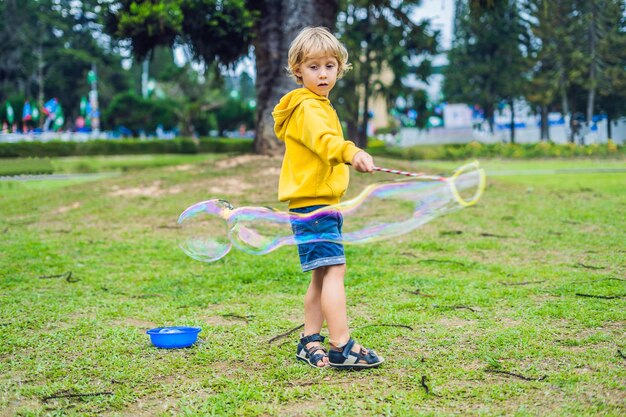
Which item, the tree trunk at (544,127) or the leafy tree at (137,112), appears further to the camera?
the leafy tree at (137,112)

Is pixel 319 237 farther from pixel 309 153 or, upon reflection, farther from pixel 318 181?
pixel 309 153

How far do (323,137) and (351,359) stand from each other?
108cm

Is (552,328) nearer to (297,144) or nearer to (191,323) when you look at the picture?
(297,144)

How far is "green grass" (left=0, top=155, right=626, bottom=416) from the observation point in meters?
3.23

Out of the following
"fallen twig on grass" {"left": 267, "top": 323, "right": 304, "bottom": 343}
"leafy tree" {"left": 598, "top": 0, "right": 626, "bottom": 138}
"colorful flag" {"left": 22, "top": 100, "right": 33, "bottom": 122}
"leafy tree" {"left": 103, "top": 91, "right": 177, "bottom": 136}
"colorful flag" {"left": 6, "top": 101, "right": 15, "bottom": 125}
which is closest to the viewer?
"fallen twig on grass" {"left": 267, "top": 323, "right": 304, "bottom": 343}

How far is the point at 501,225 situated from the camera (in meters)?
8.77

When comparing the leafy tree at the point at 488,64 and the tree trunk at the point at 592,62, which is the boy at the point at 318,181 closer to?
the tree trunk at the point at 592,62

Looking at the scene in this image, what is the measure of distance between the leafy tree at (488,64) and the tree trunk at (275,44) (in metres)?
32.4

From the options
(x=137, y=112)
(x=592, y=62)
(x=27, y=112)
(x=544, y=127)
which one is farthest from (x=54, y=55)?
(x=592, y=62)

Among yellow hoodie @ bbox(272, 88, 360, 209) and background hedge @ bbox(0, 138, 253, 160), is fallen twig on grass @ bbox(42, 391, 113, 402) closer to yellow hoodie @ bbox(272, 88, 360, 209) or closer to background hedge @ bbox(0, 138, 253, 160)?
yellow hoodie @ bbox(272, 88, 360, 209)

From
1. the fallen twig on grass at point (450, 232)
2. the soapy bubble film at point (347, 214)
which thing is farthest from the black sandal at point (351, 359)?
the fallen twig on grass at point (450, 232)

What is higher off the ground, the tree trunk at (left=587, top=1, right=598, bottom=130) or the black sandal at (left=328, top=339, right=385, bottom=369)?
the tree trunk at (left=587, top=1, right=598, bottom=130)

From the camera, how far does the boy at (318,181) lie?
11.7 feet

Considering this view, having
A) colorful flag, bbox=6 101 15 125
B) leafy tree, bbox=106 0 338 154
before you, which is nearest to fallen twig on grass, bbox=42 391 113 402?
leafy tree, bbox=106 0 338 154
